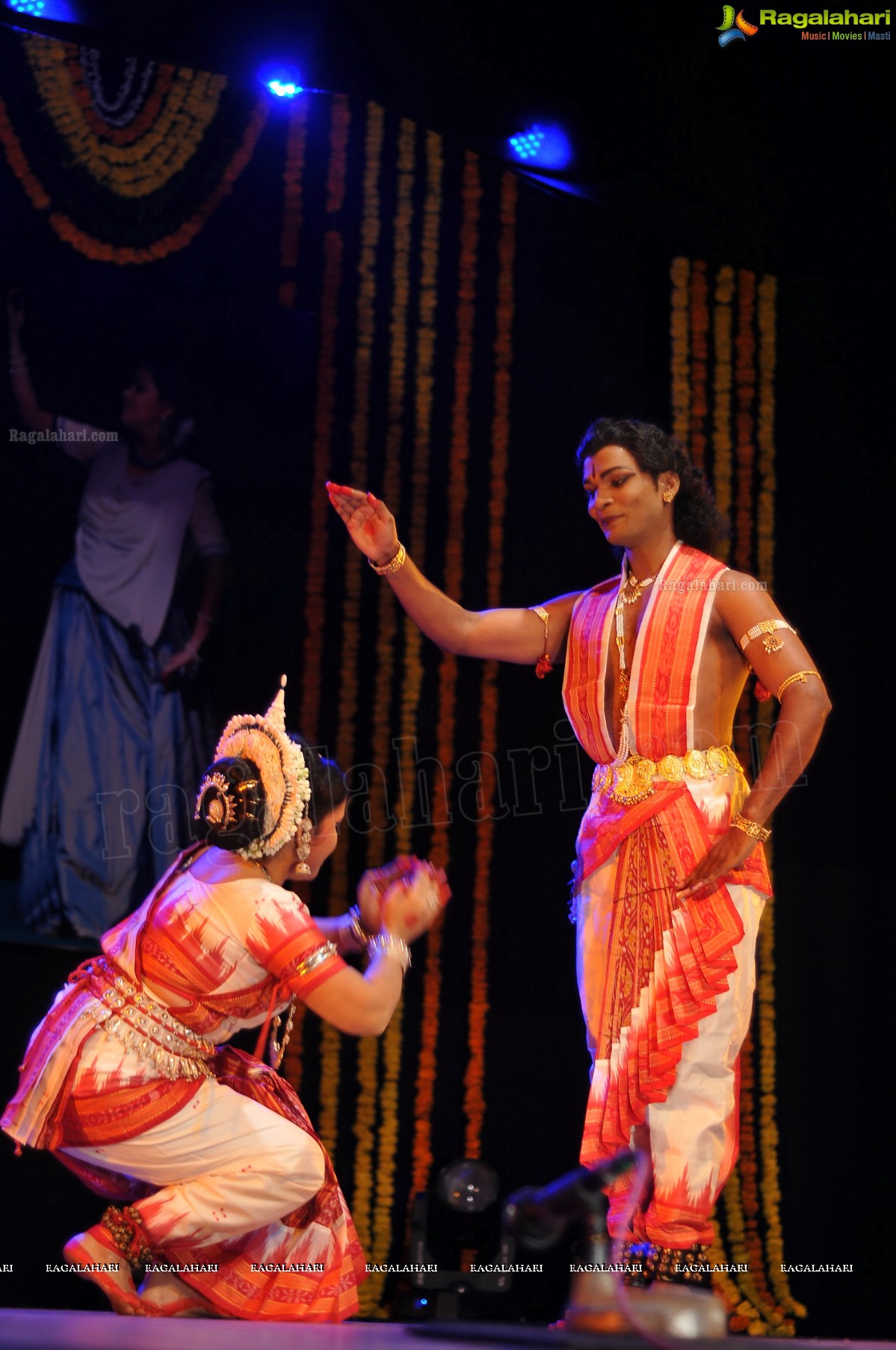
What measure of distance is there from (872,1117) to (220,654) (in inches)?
→ 88.0

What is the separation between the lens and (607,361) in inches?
155

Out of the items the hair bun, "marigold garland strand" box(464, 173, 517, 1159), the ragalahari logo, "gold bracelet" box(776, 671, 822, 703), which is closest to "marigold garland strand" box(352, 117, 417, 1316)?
"marigold garland strand" box(464, 173, 517, 1159)

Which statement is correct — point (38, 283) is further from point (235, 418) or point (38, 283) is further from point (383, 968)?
point (383, 968)

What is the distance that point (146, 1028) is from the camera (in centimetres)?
244

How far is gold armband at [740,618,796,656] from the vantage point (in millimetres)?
2676

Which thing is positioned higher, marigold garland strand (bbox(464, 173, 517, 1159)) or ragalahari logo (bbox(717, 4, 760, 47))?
ragalahari logo (bbox(717, 4, 760, 47))

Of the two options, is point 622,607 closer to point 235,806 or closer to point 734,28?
point 235,806

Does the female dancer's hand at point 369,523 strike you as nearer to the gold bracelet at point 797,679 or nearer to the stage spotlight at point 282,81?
the gold bracelet at point 797,679

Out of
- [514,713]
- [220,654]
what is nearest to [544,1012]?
[514,713]

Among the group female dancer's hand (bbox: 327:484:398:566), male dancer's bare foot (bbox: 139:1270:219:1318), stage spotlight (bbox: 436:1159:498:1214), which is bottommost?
male dancer's bare foot (bbox: 139:1270:219:1318)

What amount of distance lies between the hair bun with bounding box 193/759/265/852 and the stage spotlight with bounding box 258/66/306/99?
2152mm

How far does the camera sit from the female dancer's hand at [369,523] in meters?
2.84

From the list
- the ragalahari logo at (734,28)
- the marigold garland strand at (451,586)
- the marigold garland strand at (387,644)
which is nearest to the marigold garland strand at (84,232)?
the marigold garland strand at (387,644)

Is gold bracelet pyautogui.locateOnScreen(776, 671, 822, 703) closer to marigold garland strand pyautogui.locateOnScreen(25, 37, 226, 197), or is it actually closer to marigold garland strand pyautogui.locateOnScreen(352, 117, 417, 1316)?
marigold garland strand pyautogui.locateOnScreen(352, 117, 417, 1316)
